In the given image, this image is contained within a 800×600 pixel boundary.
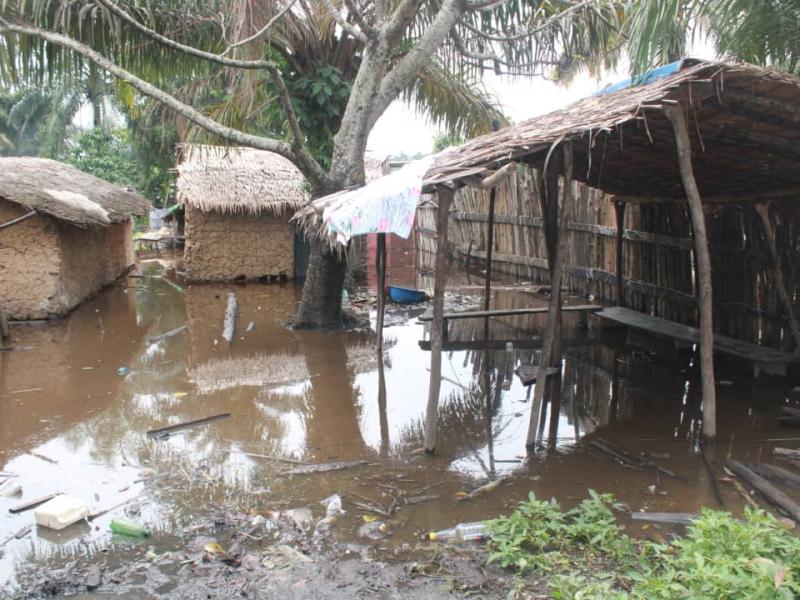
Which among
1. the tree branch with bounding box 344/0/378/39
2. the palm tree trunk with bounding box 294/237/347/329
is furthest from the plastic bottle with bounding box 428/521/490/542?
the tree branch with bounding box 344/0/378/39

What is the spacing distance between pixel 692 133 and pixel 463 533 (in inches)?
167

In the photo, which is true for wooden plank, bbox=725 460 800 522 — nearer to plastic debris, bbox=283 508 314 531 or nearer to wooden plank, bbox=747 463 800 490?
wooden plank, bbox=747 463 800 490

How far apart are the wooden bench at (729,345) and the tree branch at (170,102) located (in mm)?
4679

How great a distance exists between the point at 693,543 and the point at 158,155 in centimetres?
2548

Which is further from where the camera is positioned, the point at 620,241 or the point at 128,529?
the point at 620,241

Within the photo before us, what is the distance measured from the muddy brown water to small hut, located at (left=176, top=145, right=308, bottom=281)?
483cm

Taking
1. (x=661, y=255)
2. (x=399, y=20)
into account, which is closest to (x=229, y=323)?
(x=399, y=20)

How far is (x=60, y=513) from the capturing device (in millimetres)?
4145

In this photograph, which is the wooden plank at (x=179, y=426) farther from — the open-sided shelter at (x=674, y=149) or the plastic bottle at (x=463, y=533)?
the plastic bottle at (x=463, y=533)

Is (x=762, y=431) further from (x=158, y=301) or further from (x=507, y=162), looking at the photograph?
(x=158, y=301)

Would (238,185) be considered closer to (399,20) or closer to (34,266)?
(34,266)

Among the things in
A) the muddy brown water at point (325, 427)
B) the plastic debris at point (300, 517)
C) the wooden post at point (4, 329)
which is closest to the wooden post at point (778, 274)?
the muddy brown water at point (325, 427)

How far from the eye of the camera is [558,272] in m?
5.49

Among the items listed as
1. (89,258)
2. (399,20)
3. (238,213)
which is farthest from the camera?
(238,213)
